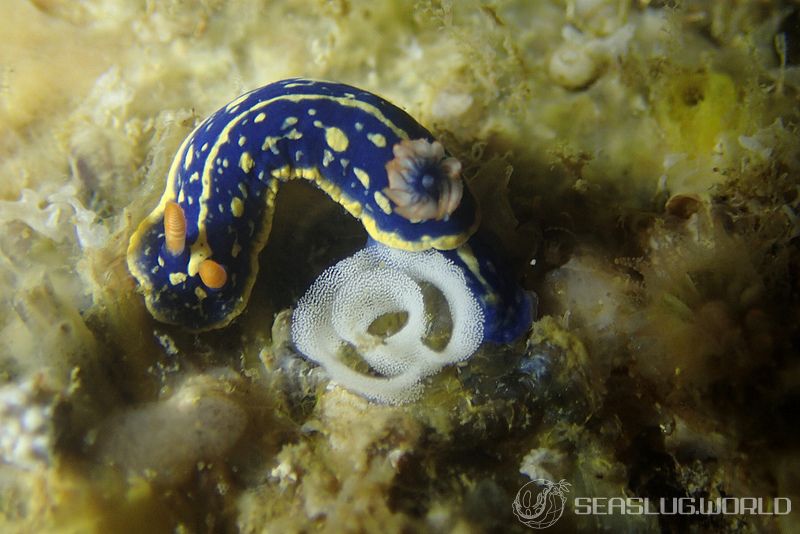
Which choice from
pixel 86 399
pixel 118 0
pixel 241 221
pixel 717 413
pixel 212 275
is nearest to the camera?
pixel 86 399

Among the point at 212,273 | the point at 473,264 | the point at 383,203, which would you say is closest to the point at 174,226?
the point at 212,273

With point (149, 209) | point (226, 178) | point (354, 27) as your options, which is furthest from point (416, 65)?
point (149, 209)

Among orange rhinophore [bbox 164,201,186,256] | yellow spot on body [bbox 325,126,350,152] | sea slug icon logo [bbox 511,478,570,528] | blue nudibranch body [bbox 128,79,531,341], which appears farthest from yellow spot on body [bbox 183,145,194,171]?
sea slug icon logo [bbox 511,478,570,528]

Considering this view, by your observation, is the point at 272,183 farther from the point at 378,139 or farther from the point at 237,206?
the point at 378,139

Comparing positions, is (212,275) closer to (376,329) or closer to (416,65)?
(376,329)

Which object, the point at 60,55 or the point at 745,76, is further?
the point at 60,55

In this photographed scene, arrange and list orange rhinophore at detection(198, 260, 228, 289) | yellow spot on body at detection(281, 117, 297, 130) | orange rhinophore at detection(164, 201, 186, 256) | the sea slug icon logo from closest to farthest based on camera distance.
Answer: the sea slug icon logo → orange rhinophore at detection(164, 201, 186, 256) → orange rhinophore at detection(198, 260, 228, 289) → yellow spot on body at detection(281, 117, 297, 130)

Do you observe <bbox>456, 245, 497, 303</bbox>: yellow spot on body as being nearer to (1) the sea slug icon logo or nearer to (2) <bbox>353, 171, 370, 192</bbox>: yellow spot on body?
(2) <bbox>353, 171, 370, 192</bbox>: yellow spot on body
